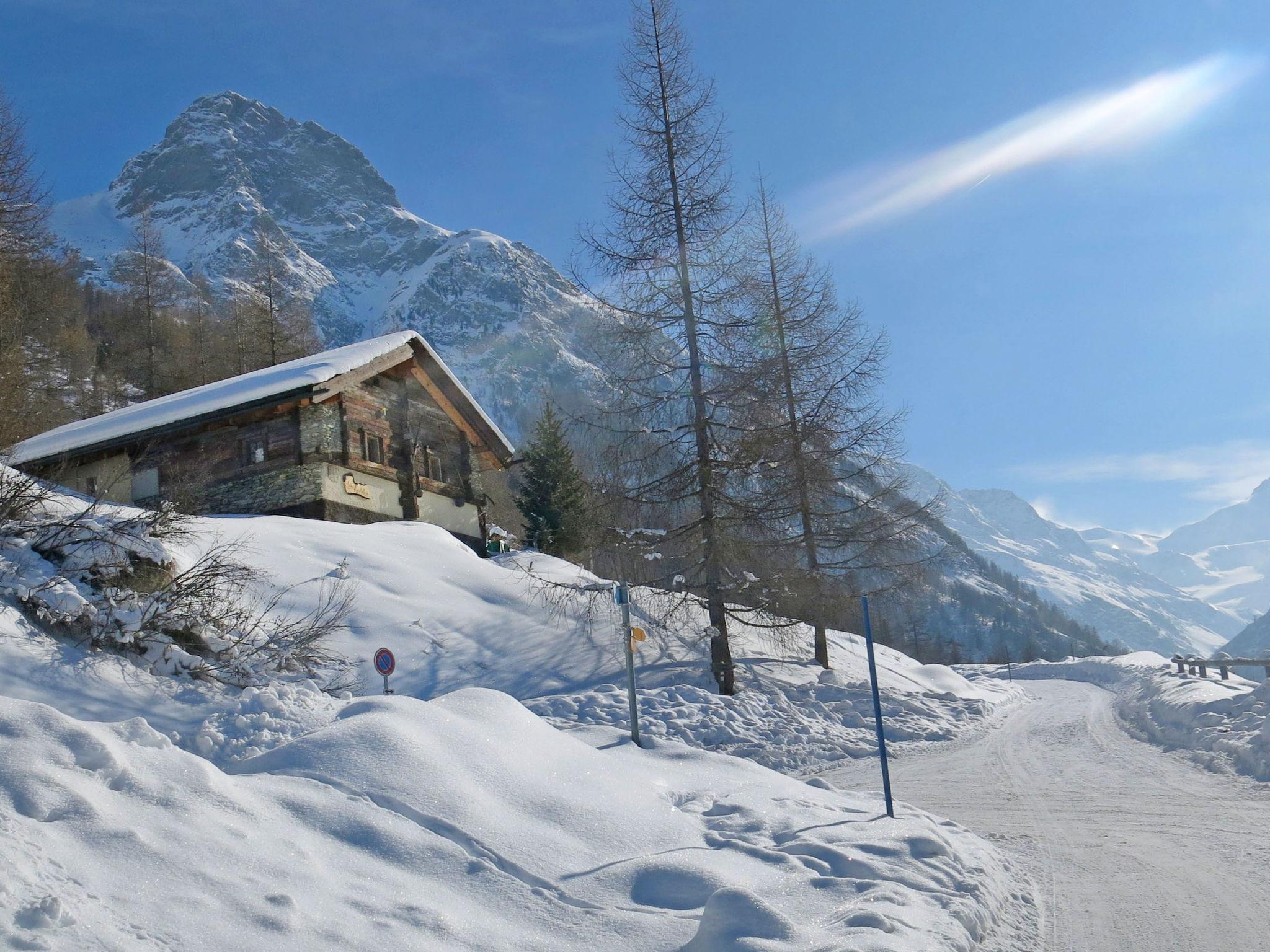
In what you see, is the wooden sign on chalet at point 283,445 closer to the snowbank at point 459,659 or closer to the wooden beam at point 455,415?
the wooden beam at point 455,415

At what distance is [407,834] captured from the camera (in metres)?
5.09

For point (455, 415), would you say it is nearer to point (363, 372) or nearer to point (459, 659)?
point (363, 372)

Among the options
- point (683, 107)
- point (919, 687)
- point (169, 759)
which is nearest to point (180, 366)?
point (683, 107)

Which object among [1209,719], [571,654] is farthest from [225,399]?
[1209,719]

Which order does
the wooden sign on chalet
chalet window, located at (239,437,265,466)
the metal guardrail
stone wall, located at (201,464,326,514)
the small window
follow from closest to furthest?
1. the metal guardrail
2. the wooden sign on chalet
3. stone wall, located at (201,464,326,514)
4. chalet window, located at (239,437,265,466)
5. the small window

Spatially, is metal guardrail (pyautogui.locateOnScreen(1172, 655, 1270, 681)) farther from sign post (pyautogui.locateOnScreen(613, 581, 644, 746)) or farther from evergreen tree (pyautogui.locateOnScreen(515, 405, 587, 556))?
evergreen tree (pyautogui.locateOnScreen(515, 405, 587, 556))

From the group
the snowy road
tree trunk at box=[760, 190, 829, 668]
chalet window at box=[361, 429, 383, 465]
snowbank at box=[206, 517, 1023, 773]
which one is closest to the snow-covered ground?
the snowy road

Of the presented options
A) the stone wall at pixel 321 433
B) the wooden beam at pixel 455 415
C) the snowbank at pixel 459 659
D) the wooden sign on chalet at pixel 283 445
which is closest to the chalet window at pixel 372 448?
the wooden sign on chalet at pixel 283 445

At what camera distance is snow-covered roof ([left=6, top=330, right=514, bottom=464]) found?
2077 centimetres

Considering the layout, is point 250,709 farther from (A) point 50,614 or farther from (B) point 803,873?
(B) point 803,873

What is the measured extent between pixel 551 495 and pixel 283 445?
12582 mm

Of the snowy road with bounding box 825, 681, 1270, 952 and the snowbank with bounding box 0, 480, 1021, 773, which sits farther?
the snowbank with bounding box 0, 480, 1021, 773

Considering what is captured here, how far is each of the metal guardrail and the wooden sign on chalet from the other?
1945 cm

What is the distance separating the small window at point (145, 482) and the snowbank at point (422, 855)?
17.8 metres
